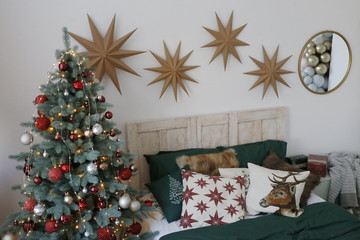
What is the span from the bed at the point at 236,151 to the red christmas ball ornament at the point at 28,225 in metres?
0.68

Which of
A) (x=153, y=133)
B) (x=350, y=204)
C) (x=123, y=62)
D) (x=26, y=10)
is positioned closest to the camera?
(x=26, y=10)

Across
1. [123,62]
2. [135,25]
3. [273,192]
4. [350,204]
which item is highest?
[135,25]

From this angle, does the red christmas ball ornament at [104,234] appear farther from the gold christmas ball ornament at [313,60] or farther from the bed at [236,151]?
the gold christmas ball ornament at [313,60]

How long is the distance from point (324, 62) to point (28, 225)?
9.05ft

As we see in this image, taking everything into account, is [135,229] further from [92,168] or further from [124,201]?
[92,168]

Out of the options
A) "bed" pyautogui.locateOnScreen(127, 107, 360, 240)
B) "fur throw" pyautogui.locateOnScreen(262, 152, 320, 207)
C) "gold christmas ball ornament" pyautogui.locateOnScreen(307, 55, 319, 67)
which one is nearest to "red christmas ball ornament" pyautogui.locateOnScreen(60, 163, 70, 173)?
"bed" pyautogui.locateOnScreen(127, 107, 360, 240)

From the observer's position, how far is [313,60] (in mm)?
2764

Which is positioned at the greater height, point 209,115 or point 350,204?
point 209,115

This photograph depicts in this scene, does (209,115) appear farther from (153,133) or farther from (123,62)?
(123,62)

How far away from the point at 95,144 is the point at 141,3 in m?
1.16

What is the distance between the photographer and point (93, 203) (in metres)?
1.62

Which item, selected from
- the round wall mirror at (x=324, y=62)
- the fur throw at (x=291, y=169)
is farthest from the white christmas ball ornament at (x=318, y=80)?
the fur throw at (x=291, y=169)

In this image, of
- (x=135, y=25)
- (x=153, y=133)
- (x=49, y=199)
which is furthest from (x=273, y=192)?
(x=135, y=25)

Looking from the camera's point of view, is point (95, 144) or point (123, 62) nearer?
point (95, 144)
